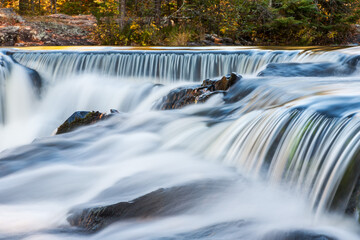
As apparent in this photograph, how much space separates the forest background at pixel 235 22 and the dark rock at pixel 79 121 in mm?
10342

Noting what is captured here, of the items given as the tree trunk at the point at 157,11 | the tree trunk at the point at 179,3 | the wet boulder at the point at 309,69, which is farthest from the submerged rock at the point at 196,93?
the tree trunk at the point at 179,3

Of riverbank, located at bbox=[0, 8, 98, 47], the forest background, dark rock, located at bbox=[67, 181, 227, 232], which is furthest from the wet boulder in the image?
riverbank, located at bbox=[0, 8, 98, 47]

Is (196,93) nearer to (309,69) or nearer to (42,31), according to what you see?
(309,69)

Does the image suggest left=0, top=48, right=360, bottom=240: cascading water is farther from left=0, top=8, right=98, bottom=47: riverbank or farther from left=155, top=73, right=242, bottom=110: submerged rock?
left=0, top=8, right=98, bottom=47: riverbank

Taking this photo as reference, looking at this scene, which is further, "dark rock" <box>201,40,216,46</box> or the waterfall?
"dark rock" <box>201,40,216,46</box>

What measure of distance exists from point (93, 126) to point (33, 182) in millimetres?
1613

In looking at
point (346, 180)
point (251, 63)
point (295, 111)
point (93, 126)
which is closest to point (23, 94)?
point (93, 126)

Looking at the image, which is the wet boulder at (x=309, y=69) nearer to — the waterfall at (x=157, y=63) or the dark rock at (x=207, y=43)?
the waterfall at (x=157, y=63)

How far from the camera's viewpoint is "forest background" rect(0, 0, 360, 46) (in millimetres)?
16000

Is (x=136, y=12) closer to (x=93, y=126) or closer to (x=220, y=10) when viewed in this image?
(x=220, y=10)

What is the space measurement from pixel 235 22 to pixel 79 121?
12.4m

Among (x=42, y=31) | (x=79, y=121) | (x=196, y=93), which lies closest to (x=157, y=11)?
(x=42, y=31)

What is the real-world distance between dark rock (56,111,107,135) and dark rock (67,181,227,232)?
237 cm

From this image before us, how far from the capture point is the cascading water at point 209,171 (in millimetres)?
2928
